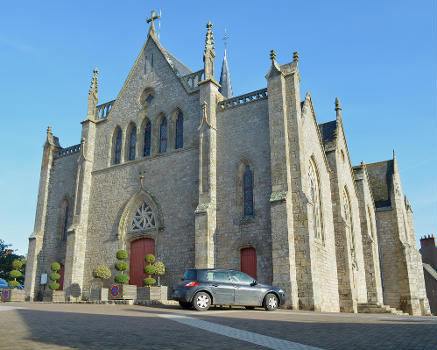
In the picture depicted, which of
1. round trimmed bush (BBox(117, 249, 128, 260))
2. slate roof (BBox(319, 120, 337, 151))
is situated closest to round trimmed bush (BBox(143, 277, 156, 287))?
round trimmed bush (BBox(117, 249, 128, 260))

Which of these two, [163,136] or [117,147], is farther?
[117,147]

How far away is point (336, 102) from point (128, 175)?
1541 cm

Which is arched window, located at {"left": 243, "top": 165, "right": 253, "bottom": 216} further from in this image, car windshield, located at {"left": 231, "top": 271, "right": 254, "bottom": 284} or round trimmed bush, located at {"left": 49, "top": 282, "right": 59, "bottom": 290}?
round trimmed bush, located at {"left": 49, "top": 282, "right": 59, "bottom": 290}

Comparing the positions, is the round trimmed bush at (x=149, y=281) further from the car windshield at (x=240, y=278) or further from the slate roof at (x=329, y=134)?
the slate roof at (x=329, y=134)

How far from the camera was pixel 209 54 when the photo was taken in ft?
72.9

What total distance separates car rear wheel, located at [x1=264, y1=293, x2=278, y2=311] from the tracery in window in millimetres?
9286

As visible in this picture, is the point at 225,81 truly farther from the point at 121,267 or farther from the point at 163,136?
the point at 121,267

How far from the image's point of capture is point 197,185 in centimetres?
2064

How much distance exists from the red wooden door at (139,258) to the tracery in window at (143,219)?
27.3 inches

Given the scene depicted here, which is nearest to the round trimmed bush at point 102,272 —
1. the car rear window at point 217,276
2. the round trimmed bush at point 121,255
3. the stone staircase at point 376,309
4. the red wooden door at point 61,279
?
the round trimmed bush at point 121,255

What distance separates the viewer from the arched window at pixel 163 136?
23250 millimetres

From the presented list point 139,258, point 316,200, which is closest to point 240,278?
point 316,200

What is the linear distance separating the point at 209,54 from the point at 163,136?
17.1ft

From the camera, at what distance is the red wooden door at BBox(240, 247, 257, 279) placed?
18.3m
